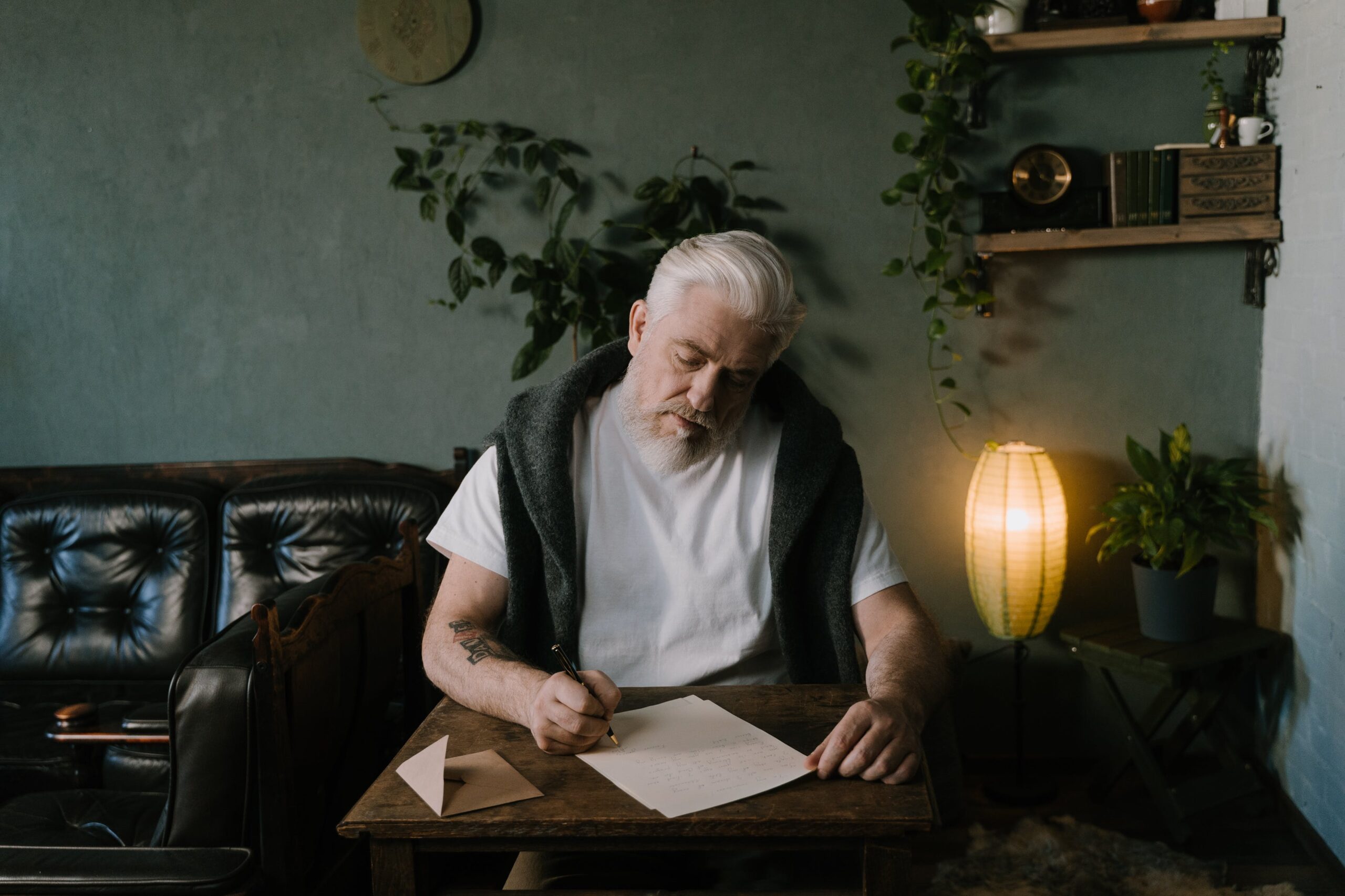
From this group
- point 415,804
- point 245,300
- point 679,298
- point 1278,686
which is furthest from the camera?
point 245,300

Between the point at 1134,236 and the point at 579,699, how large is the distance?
223cm

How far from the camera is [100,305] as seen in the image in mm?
3135

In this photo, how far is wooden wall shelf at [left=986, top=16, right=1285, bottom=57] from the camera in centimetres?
262

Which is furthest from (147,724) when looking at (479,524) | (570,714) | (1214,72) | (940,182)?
(1214,72)

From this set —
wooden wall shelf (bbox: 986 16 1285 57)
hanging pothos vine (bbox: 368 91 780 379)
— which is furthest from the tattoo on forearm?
wooden wall shelf (bbox: 986 16 1285 57)

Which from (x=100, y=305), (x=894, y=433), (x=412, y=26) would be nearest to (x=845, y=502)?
(x=894, y=433)

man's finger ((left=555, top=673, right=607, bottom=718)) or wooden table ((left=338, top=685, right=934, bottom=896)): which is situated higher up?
man's finger ((left=555, top=673, right=607, bottom=718))

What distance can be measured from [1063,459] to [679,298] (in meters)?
1.79

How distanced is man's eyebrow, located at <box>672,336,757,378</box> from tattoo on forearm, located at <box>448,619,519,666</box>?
555 millimetres

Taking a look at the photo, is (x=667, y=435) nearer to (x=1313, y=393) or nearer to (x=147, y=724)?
(x=147, y=724)

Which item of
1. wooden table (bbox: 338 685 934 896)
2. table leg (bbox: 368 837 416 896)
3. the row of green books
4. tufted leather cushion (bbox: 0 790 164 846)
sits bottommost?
tufted leather cushion (bbox: 0 790 164 846)

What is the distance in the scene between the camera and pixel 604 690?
1284 mm

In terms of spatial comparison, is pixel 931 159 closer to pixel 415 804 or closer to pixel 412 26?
pixel 412 26

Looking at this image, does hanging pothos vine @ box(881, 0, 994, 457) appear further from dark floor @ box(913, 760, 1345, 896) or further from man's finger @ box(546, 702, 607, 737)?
man's finger @ box(546, 702, 607, 737)
